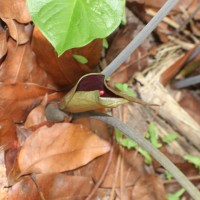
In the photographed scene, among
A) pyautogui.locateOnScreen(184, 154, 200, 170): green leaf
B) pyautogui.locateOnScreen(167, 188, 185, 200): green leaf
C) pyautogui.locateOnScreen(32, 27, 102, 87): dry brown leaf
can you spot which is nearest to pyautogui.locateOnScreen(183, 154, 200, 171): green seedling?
pyautogui.locateOnScreen(184, 154, 200, 170): green leaf

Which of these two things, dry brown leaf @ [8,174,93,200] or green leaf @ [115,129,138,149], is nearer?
dry brown leaf @ [8,174,93,200]

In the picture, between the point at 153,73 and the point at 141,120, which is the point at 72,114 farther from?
the point at 153,73

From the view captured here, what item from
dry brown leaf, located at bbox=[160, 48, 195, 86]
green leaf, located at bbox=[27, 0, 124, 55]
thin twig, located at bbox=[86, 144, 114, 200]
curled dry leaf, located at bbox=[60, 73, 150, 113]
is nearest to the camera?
green leaf, located at bbox=[27, 0, 124, 55]

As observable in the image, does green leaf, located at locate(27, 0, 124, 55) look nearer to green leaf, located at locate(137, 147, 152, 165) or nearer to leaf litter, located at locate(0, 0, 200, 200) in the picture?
leaf litter, located at locate(0, 0, 200, 200)

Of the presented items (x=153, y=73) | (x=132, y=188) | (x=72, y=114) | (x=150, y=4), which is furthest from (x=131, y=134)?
(x=150, y=4)

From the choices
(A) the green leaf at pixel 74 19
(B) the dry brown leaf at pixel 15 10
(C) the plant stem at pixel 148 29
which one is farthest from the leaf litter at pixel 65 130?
(A) the green leaf at pixel 74 19

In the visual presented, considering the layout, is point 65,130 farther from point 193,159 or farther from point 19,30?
point 193,159
